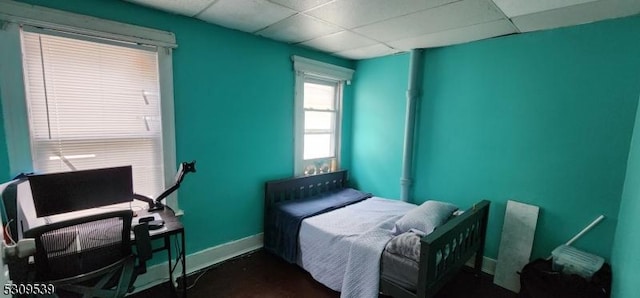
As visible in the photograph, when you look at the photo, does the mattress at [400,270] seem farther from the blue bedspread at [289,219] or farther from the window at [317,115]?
the window at [317,115]

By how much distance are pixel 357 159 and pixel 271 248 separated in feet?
5.47

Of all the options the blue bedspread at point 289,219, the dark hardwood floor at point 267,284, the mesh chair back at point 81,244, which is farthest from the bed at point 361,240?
the mesh chair back at point 81,244

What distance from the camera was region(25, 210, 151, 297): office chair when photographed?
129 centimetres

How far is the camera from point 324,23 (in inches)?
89.7

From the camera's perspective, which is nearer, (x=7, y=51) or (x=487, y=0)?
(x=7, y=51)

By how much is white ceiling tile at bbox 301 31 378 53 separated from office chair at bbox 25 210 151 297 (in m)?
2.20

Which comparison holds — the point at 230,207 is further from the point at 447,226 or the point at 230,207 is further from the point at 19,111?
the point at 447,226

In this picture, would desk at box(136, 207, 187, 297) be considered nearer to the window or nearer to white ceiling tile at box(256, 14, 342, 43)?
the window

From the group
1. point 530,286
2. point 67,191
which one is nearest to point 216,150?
point 67,191

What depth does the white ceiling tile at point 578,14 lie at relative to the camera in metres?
1.75

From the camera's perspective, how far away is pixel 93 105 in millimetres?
1928

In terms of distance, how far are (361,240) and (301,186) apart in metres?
1.26

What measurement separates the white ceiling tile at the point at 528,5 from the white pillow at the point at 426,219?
1.58 meters

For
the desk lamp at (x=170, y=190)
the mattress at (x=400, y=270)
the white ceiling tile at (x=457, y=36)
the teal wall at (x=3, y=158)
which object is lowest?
the mattress at (x=400, y=270)
